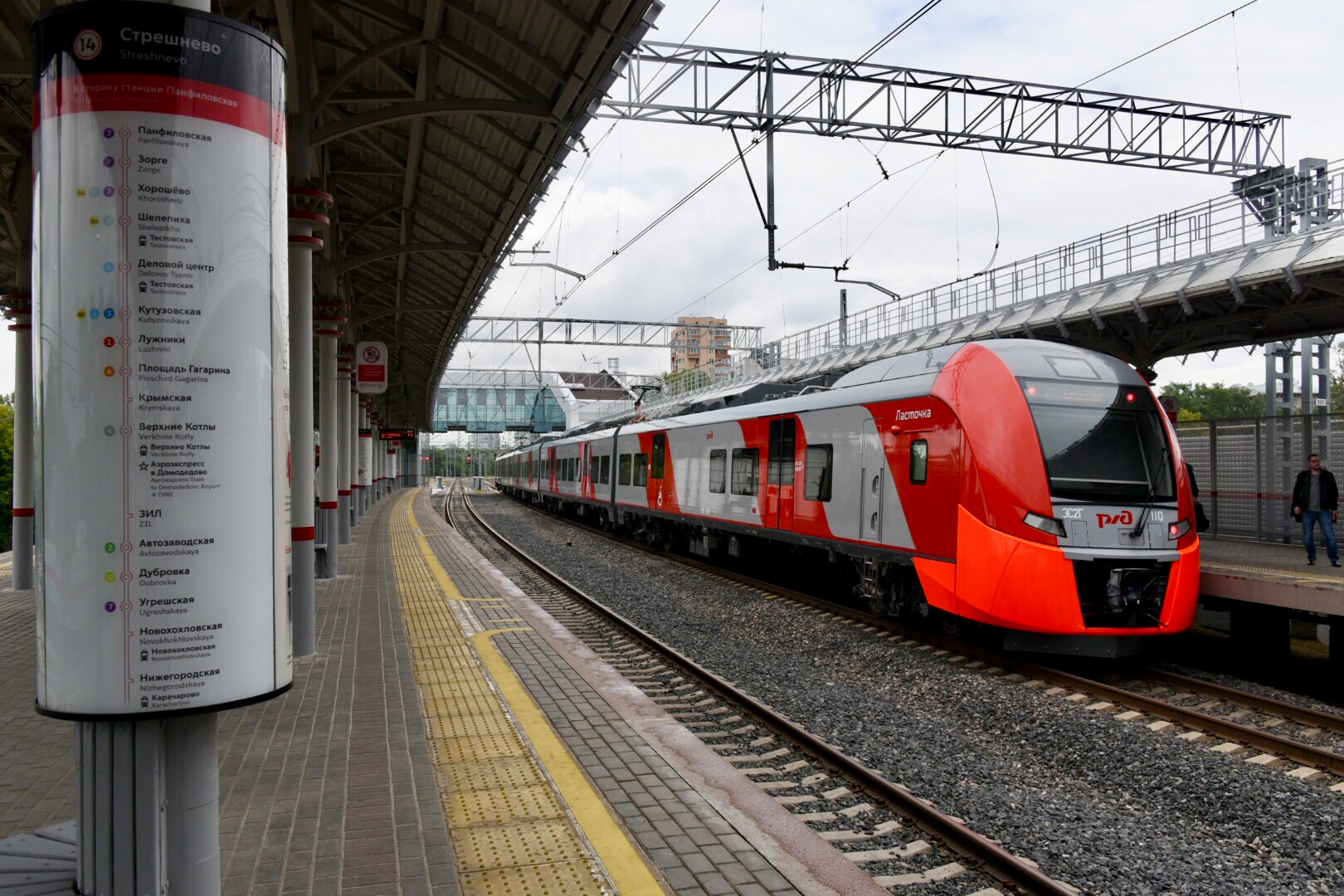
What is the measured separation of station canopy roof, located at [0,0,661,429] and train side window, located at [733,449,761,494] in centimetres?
453

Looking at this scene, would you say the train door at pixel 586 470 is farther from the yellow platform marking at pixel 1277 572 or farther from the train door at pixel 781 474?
the yellow platform marking at pixel 1277 572

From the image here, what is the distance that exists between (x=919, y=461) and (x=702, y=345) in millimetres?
24701

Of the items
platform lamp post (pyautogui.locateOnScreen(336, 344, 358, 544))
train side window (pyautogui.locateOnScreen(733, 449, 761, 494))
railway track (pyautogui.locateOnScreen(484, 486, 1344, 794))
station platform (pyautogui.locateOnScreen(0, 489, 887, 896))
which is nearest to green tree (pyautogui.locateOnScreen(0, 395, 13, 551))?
platform lamp post (pyautogui.locateOnScreen(336, 344, 358, 544))

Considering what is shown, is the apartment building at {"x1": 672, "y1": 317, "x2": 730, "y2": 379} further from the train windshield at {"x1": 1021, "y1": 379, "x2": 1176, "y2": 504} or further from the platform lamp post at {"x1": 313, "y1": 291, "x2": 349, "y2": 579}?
the train windshield at {"x1": 1021, "y1": 379, "x2": 1176, "y2": 504}

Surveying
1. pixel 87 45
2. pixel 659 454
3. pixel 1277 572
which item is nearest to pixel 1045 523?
pixel 1277 572

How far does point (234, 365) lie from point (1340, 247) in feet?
35.7

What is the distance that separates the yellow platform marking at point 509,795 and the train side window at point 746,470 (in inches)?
256

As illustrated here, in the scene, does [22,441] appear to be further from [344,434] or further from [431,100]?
[431,100]

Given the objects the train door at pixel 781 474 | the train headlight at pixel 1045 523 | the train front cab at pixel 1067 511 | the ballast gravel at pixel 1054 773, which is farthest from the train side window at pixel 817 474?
the train headlight at pixel 1045 523

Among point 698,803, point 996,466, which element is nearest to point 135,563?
point 698,803

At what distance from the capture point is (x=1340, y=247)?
32.5 feet

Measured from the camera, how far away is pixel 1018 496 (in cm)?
808

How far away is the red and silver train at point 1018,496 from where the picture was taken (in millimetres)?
7996

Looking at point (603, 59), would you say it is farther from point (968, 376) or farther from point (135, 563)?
point (135, 563)
